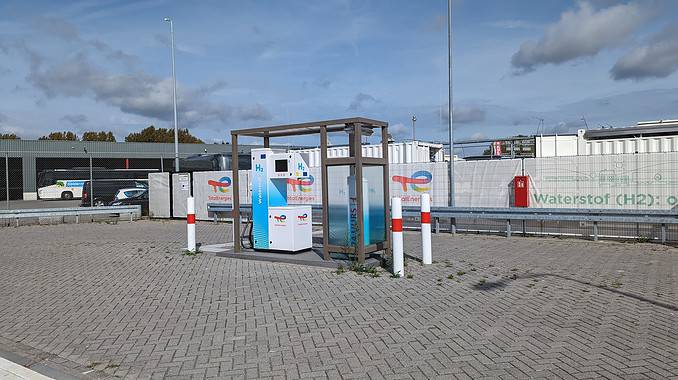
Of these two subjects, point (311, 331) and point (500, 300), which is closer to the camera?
point (311, 331)

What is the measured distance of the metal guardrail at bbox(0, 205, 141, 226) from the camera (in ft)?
77.9

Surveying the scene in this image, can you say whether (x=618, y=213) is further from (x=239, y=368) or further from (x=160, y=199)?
(x=160, y=199)

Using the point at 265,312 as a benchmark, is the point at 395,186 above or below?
above

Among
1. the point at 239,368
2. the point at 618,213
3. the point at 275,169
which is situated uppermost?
the point at 275,169

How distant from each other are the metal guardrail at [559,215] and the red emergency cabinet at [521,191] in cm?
70

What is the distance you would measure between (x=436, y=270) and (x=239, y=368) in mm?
5536

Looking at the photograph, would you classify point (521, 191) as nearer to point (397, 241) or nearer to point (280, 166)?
point (280, 166)

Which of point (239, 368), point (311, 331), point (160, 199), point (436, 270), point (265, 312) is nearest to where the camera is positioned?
point (239, 368)

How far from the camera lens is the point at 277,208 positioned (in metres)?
11.9

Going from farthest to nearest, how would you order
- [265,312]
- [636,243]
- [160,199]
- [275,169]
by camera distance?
[160,199] → [636,243] → [275,169] → [265,312]

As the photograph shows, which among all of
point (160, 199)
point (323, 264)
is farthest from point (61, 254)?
point (160, 199)

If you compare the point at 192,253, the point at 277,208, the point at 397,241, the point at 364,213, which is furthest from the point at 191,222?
the point at 397,241

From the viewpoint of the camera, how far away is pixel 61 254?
13820 millimetres

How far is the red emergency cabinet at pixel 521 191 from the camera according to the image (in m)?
15.9
